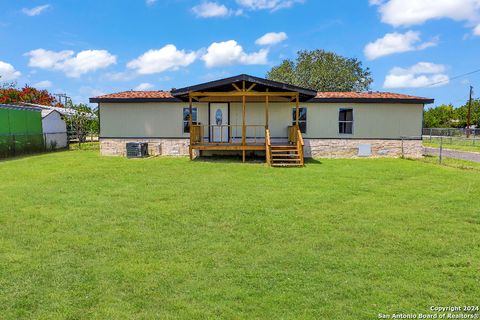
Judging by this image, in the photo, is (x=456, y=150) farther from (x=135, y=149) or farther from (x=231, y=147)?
(x=135, y=149)

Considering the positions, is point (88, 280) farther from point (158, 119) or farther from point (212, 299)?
point (158, 119)

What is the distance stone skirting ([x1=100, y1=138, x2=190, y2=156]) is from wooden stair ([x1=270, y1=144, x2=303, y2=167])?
15.0ft

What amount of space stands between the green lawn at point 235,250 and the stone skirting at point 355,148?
27.1ft

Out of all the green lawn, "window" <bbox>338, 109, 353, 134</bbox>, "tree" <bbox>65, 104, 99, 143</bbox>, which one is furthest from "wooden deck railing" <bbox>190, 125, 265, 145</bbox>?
"tree" <bbox>65, 104, 99, 143</bbox>

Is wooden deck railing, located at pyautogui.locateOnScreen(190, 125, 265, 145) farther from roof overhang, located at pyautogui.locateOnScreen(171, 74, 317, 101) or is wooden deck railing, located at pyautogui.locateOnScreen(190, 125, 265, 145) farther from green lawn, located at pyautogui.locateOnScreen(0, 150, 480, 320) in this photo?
green lawn, located at pyautogui.locateOnScreen(0, 150, 480, 320)

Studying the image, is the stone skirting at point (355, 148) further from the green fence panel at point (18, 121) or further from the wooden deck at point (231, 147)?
the green fence panel at point (18, 121)

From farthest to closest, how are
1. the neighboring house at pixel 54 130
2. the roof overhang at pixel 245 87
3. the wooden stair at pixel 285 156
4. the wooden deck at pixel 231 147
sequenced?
the neighboring house at pixel 54 130, the wooden deck at pixel 231 147, the roof overhang at pixel 245 87, the wooden stair at pixel 285 156

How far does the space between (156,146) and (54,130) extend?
10.4 meters

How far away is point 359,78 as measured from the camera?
44.2 m

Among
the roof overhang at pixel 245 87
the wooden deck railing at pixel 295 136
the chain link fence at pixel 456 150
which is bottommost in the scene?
the chain link fence at pixel 456 150

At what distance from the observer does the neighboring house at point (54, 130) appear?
22.5 metres

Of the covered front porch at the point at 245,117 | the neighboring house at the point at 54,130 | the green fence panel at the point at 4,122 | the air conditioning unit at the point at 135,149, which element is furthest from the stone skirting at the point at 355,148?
the neighboring house at the point at 54,130

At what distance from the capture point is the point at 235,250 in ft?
15.6

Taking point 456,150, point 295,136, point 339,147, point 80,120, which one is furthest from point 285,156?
point 80,120
